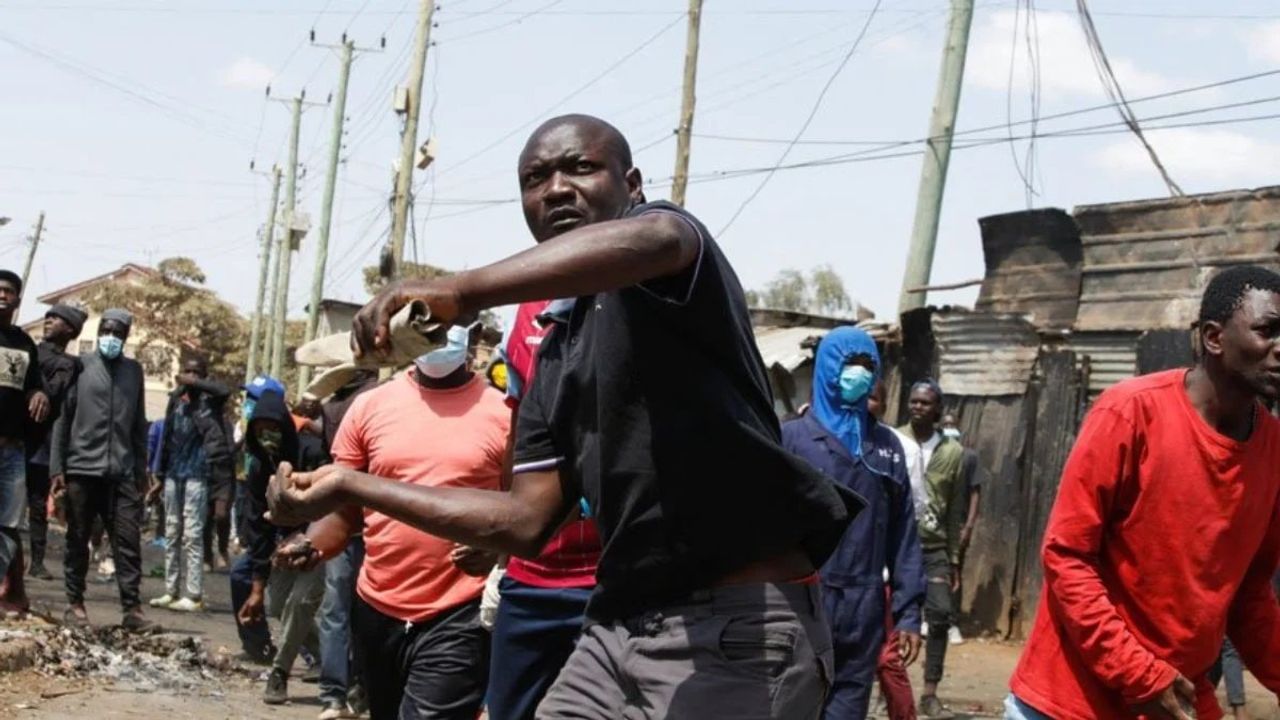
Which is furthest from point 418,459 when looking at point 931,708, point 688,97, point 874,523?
point 688,97

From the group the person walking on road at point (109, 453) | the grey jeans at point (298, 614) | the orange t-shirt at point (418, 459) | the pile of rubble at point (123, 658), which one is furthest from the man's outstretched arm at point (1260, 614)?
the person walking on road at point (109, 453)

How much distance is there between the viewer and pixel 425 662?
6.23 m

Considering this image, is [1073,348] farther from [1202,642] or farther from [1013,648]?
[1202,642]

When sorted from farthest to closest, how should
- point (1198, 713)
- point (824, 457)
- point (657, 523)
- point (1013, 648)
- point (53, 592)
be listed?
point (1013, 648)
point (53, 592)
point (824, 457)
point (1198, 713)
point (657, 523)

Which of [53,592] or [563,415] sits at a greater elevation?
[563,415]

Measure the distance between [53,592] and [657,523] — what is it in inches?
477

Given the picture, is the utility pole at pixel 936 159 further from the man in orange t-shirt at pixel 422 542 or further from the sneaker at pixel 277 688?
the man in orange t-shirt at pixel 422 542

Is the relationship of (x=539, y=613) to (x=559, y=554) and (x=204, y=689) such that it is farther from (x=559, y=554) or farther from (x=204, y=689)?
(x=204, y=689)

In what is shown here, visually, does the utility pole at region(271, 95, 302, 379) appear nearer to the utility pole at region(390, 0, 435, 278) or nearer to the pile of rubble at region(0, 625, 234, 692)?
the utility pole at region(390, 0, 435, 278)

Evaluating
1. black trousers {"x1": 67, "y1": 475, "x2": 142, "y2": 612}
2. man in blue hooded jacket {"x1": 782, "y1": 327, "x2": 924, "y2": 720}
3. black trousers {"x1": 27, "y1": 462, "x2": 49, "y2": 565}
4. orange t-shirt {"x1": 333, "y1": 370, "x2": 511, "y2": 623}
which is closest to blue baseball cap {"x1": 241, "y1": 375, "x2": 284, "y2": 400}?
black trousers {"x1": 67, "y1": 475, "x2": 142, "y2": 612}

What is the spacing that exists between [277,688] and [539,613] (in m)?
5.09

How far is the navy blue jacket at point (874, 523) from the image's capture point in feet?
22.6

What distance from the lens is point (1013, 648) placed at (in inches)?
617

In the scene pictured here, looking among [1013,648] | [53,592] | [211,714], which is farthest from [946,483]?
[53,592]
